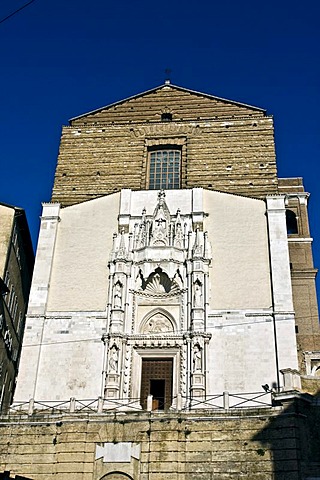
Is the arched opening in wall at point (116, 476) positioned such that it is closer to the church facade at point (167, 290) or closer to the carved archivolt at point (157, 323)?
the church facade at point (167, 290)

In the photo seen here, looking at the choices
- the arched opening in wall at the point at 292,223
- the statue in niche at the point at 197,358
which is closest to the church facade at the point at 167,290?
the statue in niche at the point at 197,358

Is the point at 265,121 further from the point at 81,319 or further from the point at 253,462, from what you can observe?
the point at 253,462

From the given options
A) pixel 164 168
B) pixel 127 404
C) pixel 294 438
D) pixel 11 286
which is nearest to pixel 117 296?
pixel 127 404

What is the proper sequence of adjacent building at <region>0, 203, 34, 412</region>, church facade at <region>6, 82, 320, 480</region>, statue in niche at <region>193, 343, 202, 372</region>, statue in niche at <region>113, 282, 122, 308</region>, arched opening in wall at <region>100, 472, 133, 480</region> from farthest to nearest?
adjacent building at <region>0, 203, 34, 412</region>
statue in niche at <region>113, 282, 122, 308</region>
statue in niche at <region>193, 343, 202, 372</region>
church facade at <region>6, 82, 320, 480</region>
arched opening in wall at <region>100, 472, 133, 480</region>

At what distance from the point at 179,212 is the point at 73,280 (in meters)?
5.69

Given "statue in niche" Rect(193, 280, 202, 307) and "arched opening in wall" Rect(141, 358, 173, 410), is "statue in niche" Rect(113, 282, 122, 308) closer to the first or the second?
"arched opening in wall" Rect(141, 358, 173, 410)

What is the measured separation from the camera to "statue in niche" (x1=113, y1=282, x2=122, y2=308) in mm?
26516

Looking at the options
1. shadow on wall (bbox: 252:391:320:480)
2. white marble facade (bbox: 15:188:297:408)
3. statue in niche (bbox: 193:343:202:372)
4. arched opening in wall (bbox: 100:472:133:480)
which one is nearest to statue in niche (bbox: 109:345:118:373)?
white marble facade (bbox: 15:188:297:408)

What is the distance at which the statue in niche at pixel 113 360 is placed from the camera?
989 inches

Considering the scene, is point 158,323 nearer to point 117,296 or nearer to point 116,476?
point 117,296

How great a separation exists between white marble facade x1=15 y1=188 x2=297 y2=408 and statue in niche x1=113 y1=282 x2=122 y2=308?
50 millimetres

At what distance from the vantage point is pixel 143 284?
2734 centimetres

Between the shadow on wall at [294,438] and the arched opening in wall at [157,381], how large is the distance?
5.90 meters

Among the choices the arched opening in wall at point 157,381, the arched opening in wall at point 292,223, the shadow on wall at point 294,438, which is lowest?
the shadow on wall at point 294,438
